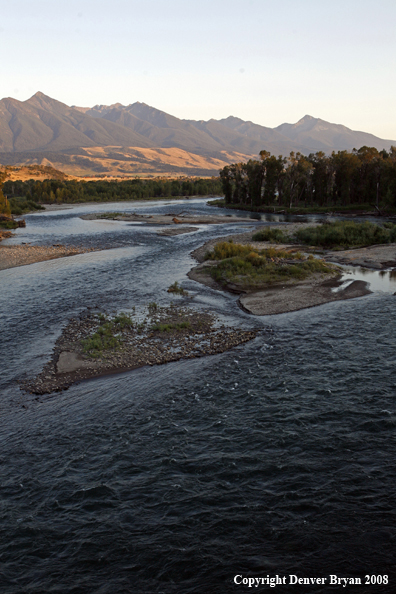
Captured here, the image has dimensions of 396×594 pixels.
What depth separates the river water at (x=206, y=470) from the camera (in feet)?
32.9

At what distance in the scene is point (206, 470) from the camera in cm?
1307

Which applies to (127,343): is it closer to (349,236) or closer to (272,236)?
(272,236)

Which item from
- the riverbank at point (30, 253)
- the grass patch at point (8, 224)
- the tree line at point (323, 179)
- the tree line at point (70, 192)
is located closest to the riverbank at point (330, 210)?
the tree line at point (323, 179)

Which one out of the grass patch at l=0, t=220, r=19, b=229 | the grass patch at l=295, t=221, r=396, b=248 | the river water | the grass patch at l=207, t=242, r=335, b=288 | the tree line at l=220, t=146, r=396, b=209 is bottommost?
the river water

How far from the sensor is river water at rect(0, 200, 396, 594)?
10.0 meters

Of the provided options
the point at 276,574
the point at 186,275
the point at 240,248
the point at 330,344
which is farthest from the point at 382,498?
the point at 240,248

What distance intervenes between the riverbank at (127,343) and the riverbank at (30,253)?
27.4 meters

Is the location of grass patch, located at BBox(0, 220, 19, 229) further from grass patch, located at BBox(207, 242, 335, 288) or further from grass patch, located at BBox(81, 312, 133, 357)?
grass patch, located at BBox(81, 312, 133, 357)

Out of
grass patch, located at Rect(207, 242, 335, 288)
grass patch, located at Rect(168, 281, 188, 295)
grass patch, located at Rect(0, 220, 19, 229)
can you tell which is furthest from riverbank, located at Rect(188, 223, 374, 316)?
grass patch, located at Rect(0, 220, 19, 229)

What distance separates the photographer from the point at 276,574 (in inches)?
381

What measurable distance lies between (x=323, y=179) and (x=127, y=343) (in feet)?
345

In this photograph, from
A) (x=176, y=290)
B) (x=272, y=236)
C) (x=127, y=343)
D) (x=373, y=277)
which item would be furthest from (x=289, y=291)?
(x=272, y=236)

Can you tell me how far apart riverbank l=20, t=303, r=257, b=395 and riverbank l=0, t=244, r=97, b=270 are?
27392 millimetres

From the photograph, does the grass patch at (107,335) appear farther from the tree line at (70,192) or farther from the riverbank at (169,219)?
the tree line at (70,192)
